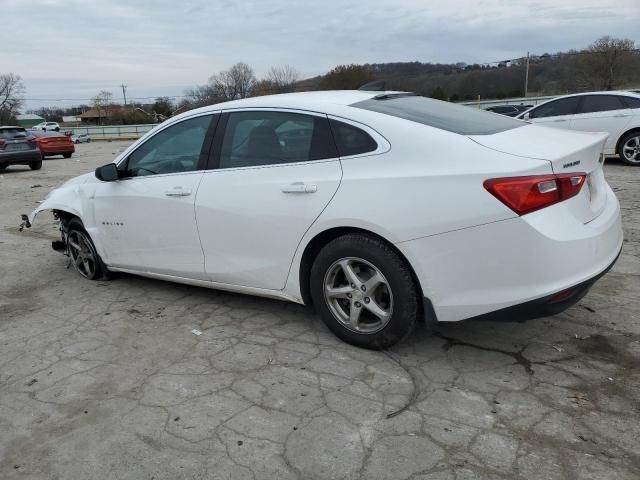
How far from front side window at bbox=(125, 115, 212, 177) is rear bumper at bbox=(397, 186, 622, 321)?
1.88 metres

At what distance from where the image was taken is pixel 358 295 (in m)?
3.24

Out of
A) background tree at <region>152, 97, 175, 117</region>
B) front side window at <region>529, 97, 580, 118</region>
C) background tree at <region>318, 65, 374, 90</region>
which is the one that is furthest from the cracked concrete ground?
background tree at <region>152, 97, 175, 117</region>

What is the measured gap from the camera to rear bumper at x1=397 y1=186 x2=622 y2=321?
2.70m

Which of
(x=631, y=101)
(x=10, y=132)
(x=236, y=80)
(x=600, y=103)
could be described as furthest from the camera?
(x=236, y=80)

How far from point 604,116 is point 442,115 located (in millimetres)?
8952

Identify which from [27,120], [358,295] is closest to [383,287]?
[358,295]

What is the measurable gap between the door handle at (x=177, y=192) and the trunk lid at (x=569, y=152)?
80.3 inches

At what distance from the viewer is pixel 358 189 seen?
10.2 ft

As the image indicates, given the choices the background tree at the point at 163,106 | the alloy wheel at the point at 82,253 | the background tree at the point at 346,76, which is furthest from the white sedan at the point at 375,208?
the background tree at the point at 163,106

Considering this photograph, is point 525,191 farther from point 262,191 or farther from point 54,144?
point 54,144

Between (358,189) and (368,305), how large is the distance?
2.30 ft

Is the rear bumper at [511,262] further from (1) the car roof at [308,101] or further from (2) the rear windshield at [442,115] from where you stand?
(1) the car roof at [308,101]

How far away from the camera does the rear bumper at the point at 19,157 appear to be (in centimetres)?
1625

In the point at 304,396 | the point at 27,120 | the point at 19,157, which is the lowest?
the point at 304,396
